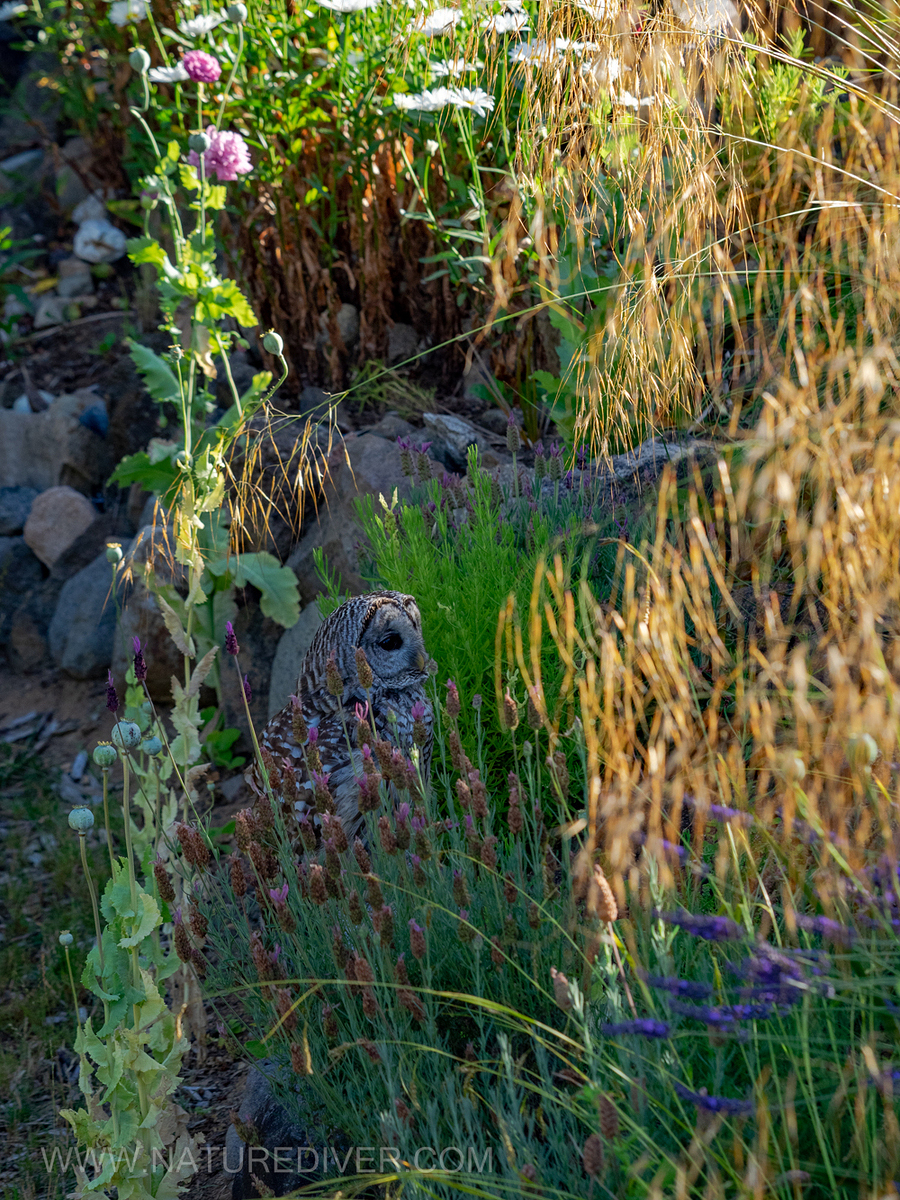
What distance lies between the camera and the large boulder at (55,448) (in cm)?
576

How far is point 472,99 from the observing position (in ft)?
11.9

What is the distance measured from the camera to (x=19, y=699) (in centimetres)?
508

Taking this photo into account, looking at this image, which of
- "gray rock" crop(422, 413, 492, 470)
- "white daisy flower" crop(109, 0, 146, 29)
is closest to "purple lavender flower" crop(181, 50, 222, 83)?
"white daisy flower" crop(109, 0, 146, 29)

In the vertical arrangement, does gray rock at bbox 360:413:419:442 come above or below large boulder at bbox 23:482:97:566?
above

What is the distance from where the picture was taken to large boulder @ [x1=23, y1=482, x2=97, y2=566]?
547 centimetres

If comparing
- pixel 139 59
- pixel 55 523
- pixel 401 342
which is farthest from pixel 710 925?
pixel 55 523

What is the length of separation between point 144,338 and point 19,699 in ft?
6.64

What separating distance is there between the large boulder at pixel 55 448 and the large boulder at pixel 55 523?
1.01ft

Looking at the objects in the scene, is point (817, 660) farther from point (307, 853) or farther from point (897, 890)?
point (307, 853)

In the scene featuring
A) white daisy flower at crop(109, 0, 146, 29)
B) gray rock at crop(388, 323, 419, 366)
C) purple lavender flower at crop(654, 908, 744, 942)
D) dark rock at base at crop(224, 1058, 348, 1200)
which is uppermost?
white daisy flower at crop(109, 0, 146, 29)

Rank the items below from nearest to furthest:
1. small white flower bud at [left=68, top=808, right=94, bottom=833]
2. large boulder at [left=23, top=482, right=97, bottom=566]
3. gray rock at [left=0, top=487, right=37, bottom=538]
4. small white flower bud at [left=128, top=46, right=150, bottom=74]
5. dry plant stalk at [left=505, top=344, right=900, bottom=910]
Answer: dry plant stalk at [left=505, top=344, right=900, bottom=910] → small white flower bud at [left=68, top=808, right=94, bottom=833] → small white flower bud at [left=128, top=46, right=150, bottom=74] → large boulder at [left=23, top=482, right=97, bottom=566] → gray rock at [left=0, top=487, right=37, bottom=538]

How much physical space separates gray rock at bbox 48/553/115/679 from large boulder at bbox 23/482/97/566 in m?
0.47

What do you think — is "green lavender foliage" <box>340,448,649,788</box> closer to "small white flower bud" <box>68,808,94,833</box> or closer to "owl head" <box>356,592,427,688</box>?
"owl head" <box>356,592,427,688</box>

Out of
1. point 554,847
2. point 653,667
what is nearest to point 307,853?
point 554,847
